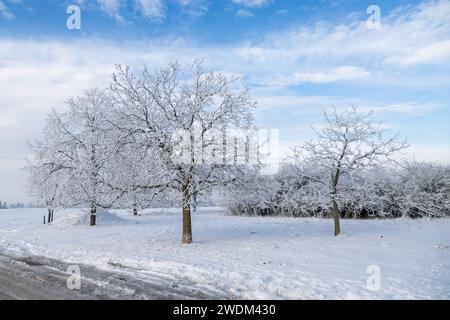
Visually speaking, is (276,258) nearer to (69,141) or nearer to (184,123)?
(184,123)

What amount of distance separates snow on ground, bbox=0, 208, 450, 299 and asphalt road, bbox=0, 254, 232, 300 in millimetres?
496

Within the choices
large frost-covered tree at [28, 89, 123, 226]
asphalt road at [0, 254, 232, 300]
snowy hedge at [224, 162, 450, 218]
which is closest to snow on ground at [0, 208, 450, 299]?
asphalt road at [0, 254, 232, 300]

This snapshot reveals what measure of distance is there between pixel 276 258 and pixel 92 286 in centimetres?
649

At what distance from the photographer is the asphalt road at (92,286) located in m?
8.29

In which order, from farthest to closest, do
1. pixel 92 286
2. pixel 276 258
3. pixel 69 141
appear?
pixel 69 141 → pixel 276 258 → pixel 92 286

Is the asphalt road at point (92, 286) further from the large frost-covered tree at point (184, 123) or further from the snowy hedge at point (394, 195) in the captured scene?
the snowy hedge at point (394, 195)

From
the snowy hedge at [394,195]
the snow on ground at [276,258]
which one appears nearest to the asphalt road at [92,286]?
the snow on ground at [276,258]

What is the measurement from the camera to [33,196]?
29984 mm

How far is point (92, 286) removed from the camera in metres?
9.12

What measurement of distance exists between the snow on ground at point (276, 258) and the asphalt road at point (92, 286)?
496 mm

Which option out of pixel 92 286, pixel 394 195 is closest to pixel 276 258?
pixel 92 286

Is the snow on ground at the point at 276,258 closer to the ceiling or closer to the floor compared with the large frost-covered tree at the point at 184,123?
closer to the floor
